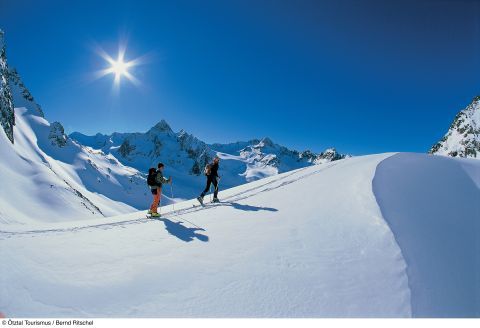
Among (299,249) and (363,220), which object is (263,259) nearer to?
(299,249)

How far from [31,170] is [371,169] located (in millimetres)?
61242

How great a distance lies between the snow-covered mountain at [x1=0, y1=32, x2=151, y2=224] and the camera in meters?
43.2

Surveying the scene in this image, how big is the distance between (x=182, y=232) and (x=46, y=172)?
64.1 meters

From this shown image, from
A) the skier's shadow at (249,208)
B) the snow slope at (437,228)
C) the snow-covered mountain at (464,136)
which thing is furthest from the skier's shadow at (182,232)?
the snow-covered mountain at (464,136)

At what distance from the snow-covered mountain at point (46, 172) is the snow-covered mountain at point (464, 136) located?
15778cm

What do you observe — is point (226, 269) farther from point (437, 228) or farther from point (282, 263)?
point (437, 228)

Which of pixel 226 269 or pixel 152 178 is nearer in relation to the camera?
pixel 226 269

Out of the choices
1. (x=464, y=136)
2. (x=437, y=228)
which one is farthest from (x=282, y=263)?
(x=464, y=136)

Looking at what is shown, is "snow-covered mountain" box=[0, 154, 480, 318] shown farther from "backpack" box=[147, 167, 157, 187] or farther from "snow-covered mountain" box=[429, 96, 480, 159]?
"snow-covered mountain" box=[429, 96, 480, 159]

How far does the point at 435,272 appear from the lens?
5102mm

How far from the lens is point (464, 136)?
14800cm

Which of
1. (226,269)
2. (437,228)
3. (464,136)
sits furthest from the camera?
(464,136)

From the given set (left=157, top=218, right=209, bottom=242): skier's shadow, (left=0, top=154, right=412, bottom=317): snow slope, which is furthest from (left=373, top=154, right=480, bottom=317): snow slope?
(left=157, top=218, right=209, bottom=242): skier's shadow

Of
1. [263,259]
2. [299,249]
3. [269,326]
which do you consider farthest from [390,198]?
[269,326]
